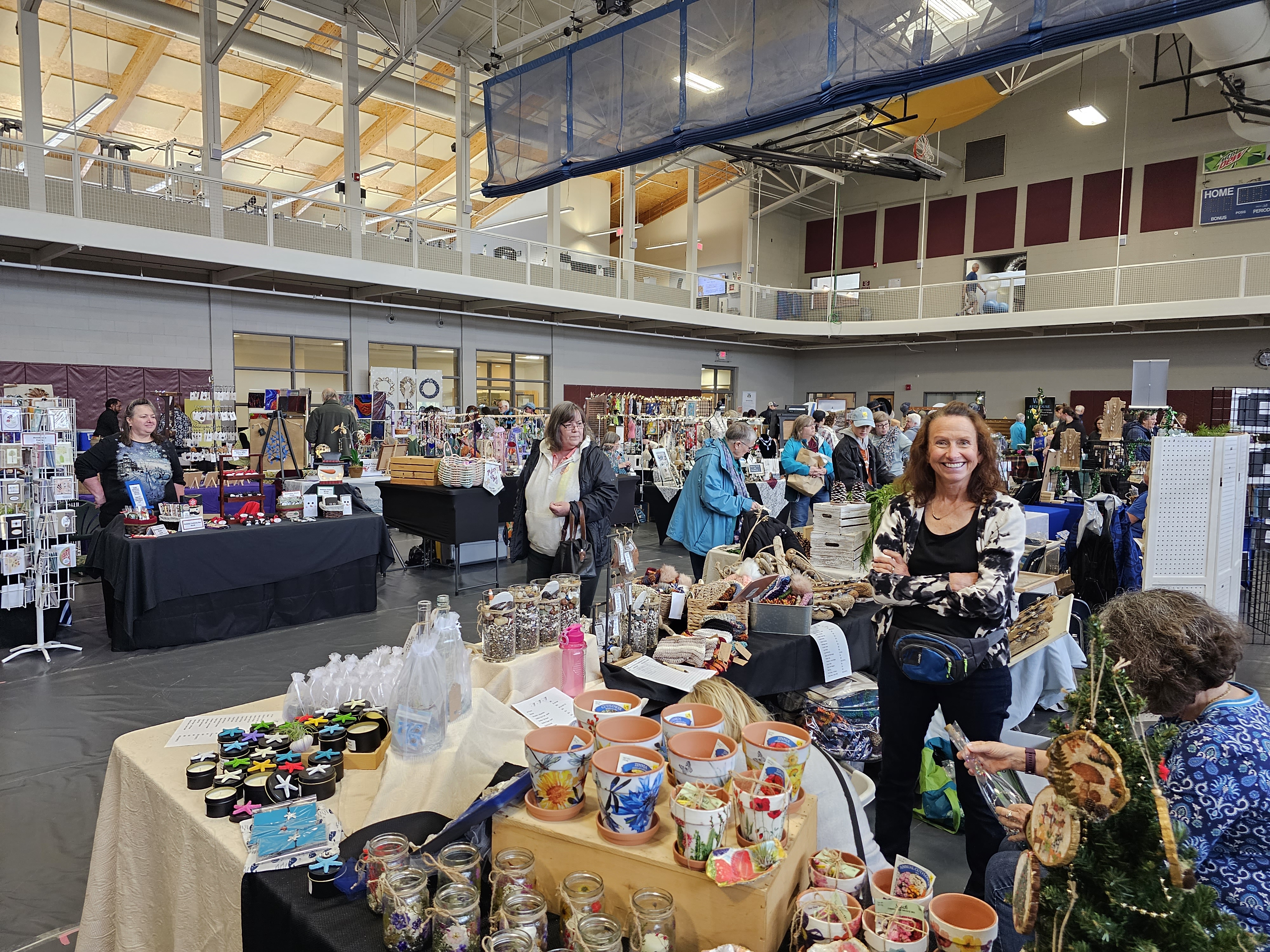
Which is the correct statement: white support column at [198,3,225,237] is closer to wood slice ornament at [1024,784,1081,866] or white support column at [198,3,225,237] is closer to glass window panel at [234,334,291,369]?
glass window panel at [234,334,291,369]

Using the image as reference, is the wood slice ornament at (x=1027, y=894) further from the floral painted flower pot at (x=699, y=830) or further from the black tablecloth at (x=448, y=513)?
the black tablecloth at (x=448, y=513)

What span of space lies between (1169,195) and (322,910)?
65.3 ft

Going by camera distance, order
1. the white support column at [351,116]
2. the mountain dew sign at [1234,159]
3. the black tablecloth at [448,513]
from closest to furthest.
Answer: the black tablecloth at [448,513]
the white support column at [351,116]
the mountain dew sign at [1234,159]

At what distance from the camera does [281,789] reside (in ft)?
5.29

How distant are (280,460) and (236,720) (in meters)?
5.63

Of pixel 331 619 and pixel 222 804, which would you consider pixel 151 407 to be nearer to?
pixel 331 619

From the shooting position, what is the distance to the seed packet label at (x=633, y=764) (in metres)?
1.29

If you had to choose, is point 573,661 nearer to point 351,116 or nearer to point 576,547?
point 576,547

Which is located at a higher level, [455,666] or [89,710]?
[455,666]

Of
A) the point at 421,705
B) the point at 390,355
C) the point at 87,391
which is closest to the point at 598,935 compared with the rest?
the point at 421,705

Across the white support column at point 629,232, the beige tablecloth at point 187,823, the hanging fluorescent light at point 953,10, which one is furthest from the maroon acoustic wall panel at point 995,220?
the beige tablecloth at point 187,823

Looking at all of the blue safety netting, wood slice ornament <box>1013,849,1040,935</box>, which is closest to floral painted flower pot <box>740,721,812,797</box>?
wood slice ornament <box>1013,849,1040,935</box>

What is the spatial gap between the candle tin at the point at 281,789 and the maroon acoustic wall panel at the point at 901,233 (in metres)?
20.7

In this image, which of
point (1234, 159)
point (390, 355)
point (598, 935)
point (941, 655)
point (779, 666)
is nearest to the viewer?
point (598, 935)
